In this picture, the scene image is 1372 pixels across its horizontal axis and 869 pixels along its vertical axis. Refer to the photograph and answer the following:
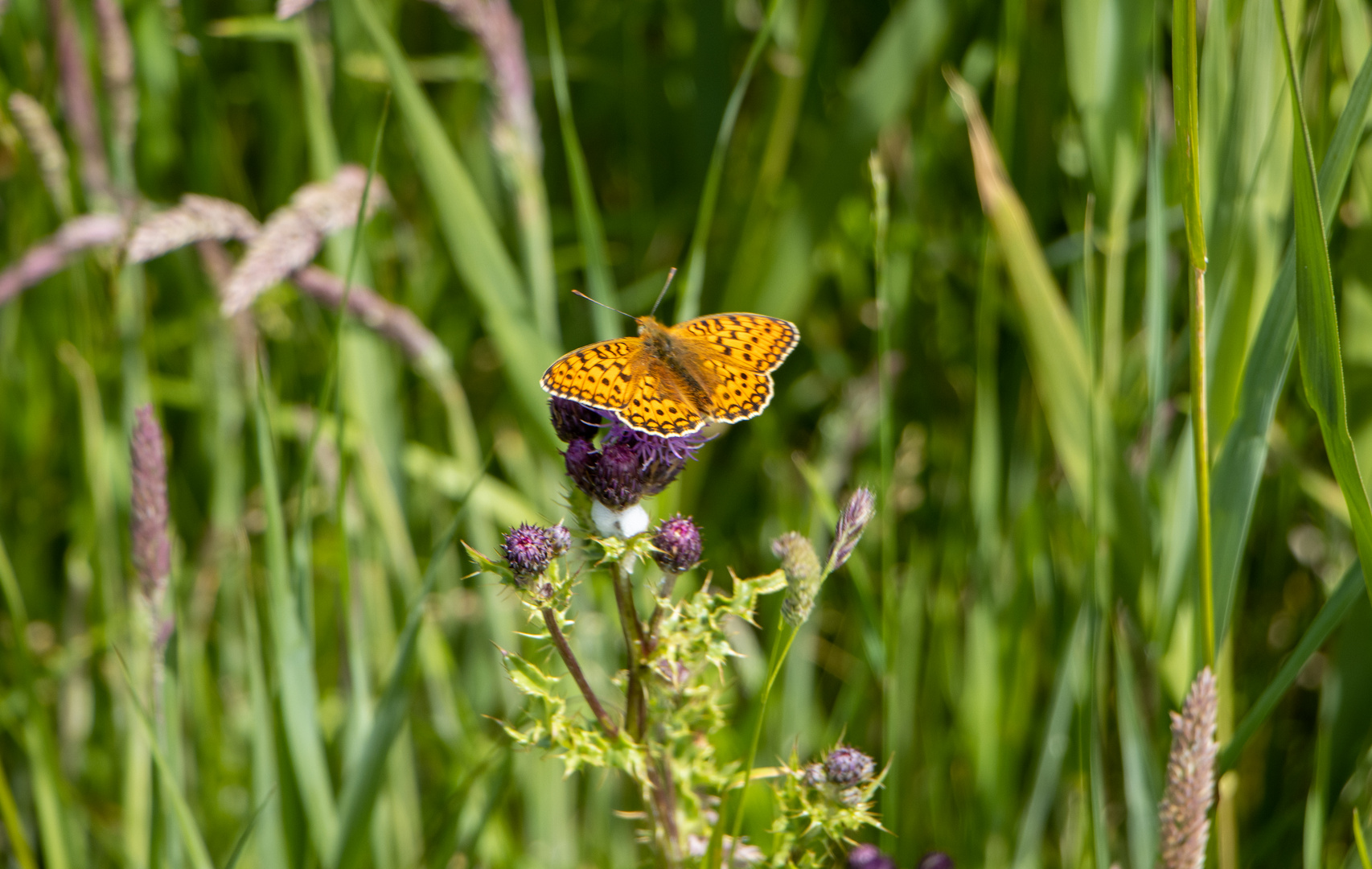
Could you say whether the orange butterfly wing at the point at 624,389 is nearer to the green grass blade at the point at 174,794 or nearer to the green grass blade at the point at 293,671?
the green grass blade at the point at 293,671

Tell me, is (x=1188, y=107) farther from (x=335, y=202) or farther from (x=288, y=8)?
(x=335, y=202)

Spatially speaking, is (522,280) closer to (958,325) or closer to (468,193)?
(468,193)

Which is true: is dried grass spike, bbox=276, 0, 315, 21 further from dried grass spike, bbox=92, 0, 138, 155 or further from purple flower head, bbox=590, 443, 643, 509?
purple flower head, bbox=590, 443, 643, 509

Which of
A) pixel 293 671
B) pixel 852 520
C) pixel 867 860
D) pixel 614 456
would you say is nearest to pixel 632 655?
pixel 614 456

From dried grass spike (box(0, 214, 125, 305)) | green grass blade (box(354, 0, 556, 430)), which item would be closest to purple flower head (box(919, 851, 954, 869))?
green grass blade (box(354, 0, 556, 430))

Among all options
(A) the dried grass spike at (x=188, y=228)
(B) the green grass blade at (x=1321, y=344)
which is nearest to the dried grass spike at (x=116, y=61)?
(A) the dried grass spike at (x=188, y=228)

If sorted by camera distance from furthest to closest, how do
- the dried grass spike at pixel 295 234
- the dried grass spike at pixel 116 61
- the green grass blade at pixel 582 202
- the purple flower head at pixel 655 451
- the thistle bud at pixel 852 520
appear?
1. the dried grass spike at pixel 116 61
2. the green grass blade at pixel 582 202
3. the dried grass spike at pixel 295 234
4. the purple flower head at pixel 655 451
5. the thistle bud at pixel 852 520

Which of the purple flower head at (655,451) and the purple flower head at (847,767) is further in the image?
the purple flower head at (655,451)
